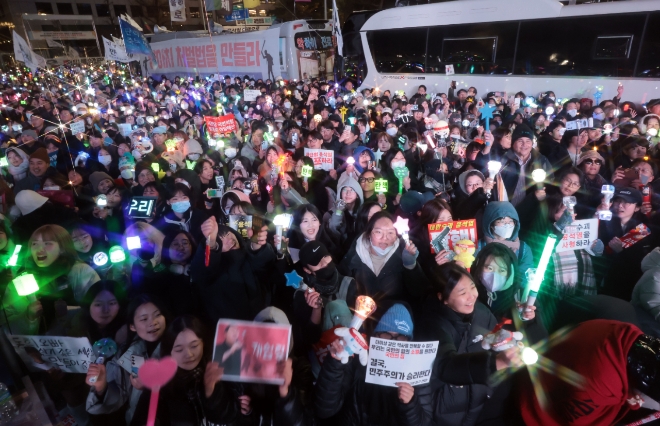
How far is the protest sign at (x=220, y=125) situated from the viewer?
25.3 feet

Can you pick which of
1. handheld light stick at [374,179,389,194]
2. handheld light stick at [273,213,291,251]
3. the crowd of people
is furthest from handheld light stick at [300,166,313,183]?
handheld light stick at [273,213,291,251]

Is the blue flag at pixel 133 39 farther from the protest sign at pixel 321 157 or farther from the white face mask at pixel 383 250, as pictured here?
the white face mask at pixel 383 250

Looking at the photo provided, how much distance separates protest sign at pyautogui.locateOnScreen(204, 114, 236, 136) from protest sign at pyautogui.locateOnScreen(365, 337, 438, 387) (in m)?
6.62

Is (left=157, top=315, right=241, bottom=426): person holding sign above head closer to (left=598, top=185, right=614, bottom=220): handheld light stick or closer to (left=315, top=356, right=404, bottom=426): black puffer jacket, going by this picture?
(left=315, top=356, right=404, bottom=426): black puffer jacket

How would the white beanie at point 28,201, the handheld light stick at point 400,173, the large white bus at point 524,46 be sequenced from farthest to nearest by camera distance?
1. the large white bus at point 524,46
2. the handheld light stick at point 400,173
3. the white beanie at point 28,201

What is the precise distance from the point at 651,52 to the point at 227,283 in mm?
11551

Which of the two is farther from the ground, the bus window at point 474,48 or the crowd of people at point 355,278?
the bus window at point 474,48

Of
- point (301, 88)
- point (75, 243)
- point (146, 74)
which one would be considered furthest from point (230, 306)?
point (146, 74)

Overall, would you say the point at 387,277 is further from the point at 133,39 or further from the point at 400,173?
the point at 133,39

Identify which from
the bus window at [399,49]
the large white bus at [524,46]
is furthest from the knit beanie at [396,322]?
the bus window at [399,49]

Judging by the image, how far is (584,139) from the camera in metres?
6.55

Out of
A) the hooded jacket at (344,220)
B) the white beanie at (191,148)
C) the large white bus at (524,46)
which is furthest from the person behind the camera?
the large white bus at (524,46)

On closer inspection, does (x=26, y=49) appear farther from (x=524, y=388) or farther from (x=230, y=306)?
(x=524, y=388)

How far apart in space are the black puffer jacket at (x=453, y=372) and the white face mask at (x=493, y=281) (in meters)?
0.43
